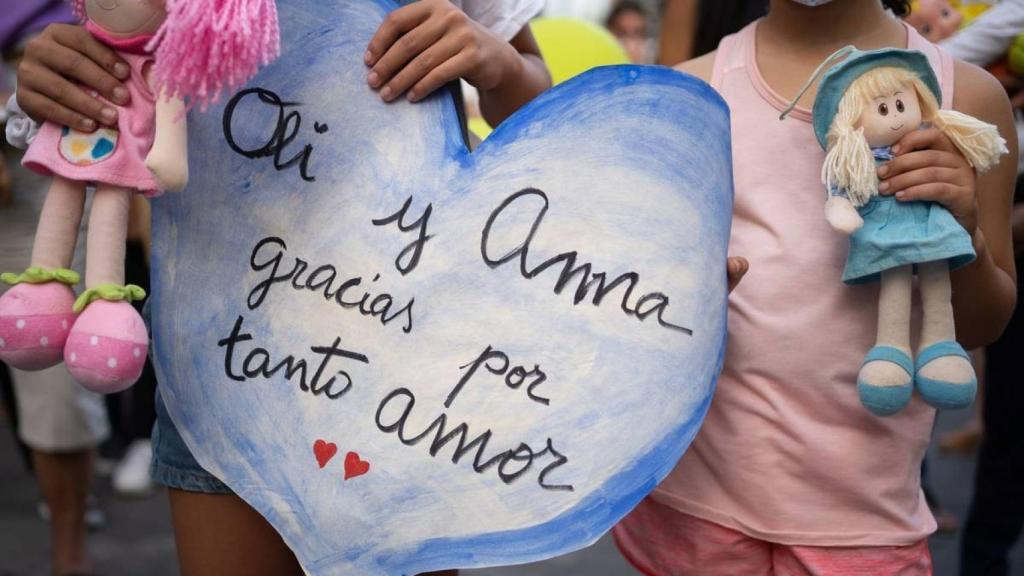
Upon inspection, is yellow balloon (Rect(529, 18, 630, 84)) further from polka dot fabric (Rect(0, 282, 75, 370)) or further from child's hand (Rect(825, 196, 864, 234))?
polka dot fabric (Rect(0, 282, 75, 370))

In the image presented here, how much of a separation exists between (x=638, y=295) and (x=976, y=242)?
1.28 feet

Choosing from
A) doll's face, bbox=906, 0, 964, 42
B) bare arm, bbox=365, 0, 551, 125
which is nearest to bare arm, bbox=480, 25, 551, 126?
bare arm, bbox=365, 0, 551, 125

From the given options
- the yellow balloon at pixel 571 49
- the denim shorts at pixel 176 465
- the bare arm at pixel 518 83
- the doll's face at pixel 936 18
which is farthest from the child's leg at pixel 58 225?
the doll's face at pixel 936 18

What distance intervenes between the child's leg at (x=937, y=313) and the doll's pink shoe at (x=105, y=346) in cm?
85

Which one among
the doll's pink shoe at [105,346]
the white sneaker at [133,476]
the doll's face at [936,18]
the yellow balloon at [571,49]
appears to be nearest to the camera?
the doll's pink shoe at [105,346]

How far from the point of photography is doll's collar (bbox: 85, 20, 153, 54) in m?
1.27

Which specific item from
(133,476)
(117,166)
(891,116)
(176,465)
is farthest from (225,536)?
(133,476)

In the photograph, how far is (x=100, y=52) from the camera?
4.18 ft

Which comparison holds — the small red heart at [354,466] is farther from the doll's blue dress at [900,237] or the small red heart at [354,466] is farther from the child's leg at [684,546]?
the doll's blue dress at [900,237]

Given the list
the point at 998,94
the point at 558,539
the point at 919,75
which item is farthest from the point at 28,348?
the point at 998,94

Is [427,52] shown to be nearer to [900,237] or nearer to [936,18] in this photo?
[900,237]

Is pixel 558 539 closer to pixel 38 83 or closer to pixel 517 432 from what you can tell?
pixel 517 432

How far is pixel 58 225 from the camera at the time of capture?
1.29 m

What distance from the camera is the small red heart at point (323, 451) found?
1.35m
